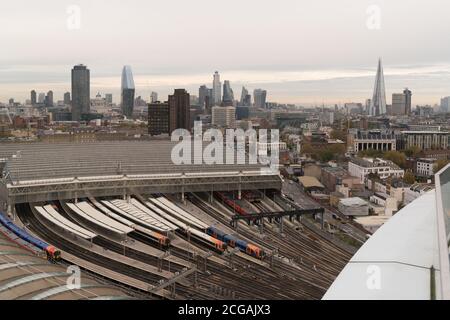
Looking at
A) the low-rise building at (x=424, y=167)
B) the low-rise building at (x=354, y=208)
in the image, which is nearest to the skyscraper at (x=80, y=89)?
the low-rise building at (x=424, y=167)

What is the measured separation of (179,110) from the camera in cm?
5172

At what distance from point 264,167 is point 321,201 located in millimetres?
4402

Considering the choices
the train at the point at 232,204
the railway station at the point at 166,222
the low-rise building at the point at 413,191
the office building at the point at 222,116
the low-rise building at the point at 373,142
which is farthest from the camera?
the office building at the point at 222,116

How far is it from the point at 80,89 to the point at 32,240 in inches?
2341

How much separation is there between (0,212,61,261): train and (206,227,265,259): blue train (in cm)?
459

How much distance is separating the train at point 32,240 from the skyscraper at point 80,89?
55.8m

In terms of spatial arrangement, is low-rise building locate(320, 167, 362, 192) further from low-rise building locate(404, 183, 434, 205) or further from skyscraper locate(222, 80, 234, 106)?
skyscraper locate(222, 80, 234, 106)

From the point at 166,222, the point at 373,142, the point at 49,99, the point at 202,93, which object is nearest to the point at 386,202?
the point at 166,222

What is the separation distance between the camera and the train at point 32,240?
12680 mm

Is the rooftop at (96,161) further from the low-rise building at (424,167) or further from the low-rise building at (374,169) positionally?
the low-rise building at (424,167)

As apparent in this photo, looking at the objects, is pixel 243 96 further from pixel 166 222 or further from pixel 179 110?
pixel 166 222

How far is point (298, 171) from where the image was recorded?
32.2 m
